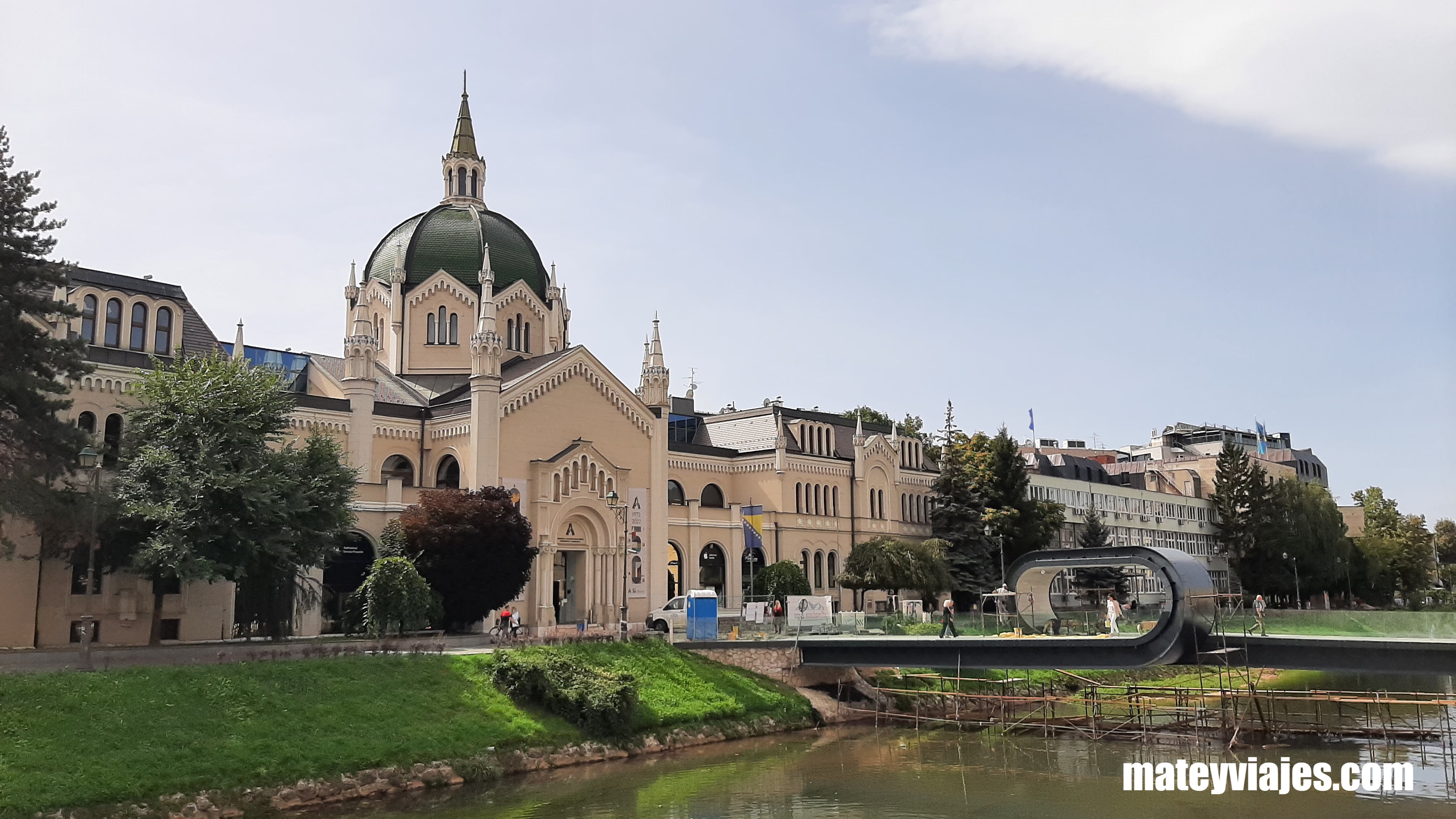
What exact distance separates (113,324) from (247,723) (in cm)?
2491

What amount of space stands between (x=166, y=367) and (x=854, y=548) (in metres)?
38.4

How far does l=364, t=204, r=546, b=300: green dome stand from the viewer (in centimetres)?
6475

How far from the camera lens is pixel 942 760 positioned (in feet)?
122

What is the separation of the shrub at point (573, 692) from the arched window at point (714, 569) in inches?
1102

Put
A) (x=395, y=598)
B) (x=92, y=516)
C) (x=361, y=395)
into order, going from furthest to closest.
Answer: (x=361, y=395) → (x=395, y=598) → (x=92, y=516)

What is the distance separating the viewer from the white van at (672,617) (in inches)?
2064

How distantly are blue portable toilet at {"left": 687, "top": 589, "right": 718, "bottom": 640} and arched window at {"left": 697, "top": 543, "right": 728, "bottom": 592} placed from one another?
16714 mm

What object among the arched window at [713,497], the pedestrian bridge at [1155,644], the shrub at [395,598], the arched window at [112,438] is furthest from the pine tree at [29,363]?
the arched window at [713,497]

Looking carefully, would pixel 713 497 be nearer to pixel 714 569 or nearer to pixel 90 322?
pixel 714 569

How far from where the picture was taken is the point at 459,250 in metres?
65.0

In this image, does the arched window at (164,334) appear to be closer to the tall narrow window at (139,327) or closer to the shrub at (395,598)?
the tall narrow window at (139,327)

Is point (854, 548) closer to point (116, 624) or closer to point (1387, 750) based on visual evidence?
point (1387, 750)

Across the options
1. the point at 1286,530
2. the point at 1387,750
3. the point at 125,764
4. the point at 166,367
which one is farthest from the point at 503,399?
the point at 1286,530

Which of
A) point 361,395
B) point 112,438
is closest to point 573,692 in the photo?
point 112,438
